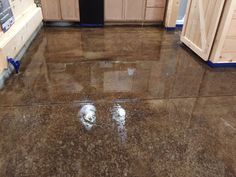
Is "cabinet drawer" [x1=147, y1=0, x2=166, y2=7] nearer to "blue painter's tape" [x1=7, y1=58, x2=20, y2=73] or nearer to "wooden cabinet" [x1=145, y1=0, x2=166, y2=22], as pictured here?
"wooden cabinet" [x1=145, y1=0, x2=166, y2=22]

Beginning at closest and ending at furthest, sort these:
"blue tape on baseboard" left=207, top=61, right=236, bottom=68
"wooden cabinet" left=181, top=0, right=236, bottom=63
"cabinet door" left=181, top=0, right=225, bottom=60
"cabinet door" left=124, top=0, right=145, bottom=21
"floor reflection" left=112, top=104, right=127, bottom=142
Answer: "floor reflection" left=112, top=104, right=127, bottom=142 → "wooden cabinet" left=181, top=0, right=236, bottom=63 → "cabinet door" left=181, top=0, right=225, bottom=60 → "blue tape on baseboard" left=207, top=61, right=236, bottom=68 → "cabinet door" left=124, top=0, right=145, bottom=21

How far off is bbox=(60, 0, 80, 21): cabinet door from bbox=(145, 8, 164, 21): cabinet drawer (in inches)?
65.8

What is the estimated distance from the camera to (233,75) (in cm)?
306

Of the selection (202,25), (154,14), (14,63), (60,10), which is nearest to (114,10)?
(154,14)

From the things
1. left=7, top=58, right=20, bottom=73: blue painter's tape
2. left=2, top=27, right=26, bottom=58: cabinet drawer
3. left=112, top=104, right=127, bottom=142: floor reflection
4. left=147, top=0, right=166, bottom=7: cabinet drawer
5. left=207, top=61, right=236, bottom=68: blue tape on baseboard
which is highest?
left=147, top=0, right=166, bottom=7: cabinet drawer

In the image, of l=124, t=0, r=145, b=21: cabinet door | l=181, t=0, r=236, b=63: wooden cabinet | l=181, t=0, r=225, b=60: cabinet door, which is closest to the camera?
l=181, t=0, r=236, b=63: wooden cabinet

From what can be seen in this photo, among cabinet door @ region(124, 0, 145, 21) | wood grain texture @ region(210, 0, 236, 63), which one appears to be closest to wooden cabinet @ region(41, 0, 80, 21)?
cabinet door @ region(124, 0, 145, 21)

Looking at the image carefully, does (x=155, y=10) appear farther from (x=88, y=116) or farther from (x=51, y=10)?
(x=88, y=116)

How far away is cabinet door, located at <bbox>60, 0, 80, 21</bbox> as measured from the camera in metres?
4.69

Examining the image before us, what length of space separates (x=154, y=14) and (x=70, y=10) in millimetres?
2005

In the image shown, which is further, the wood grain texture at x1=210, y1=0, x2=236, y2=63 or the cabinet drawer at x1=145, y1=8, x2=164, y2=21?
the cabinet drawer at x1=145, y1=8, x2=164, y2=21

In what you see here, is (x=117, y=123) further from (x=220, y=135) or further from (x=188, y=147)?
(x=220, y=135)

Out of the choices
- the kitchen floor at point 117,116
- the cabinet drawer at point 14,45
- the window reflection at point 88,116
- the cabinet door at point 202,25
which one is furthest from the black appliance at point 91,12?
the window reflection at point 88,116

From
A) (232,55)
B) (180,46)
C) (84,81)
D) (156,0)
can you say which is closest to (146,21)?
(156,0)
